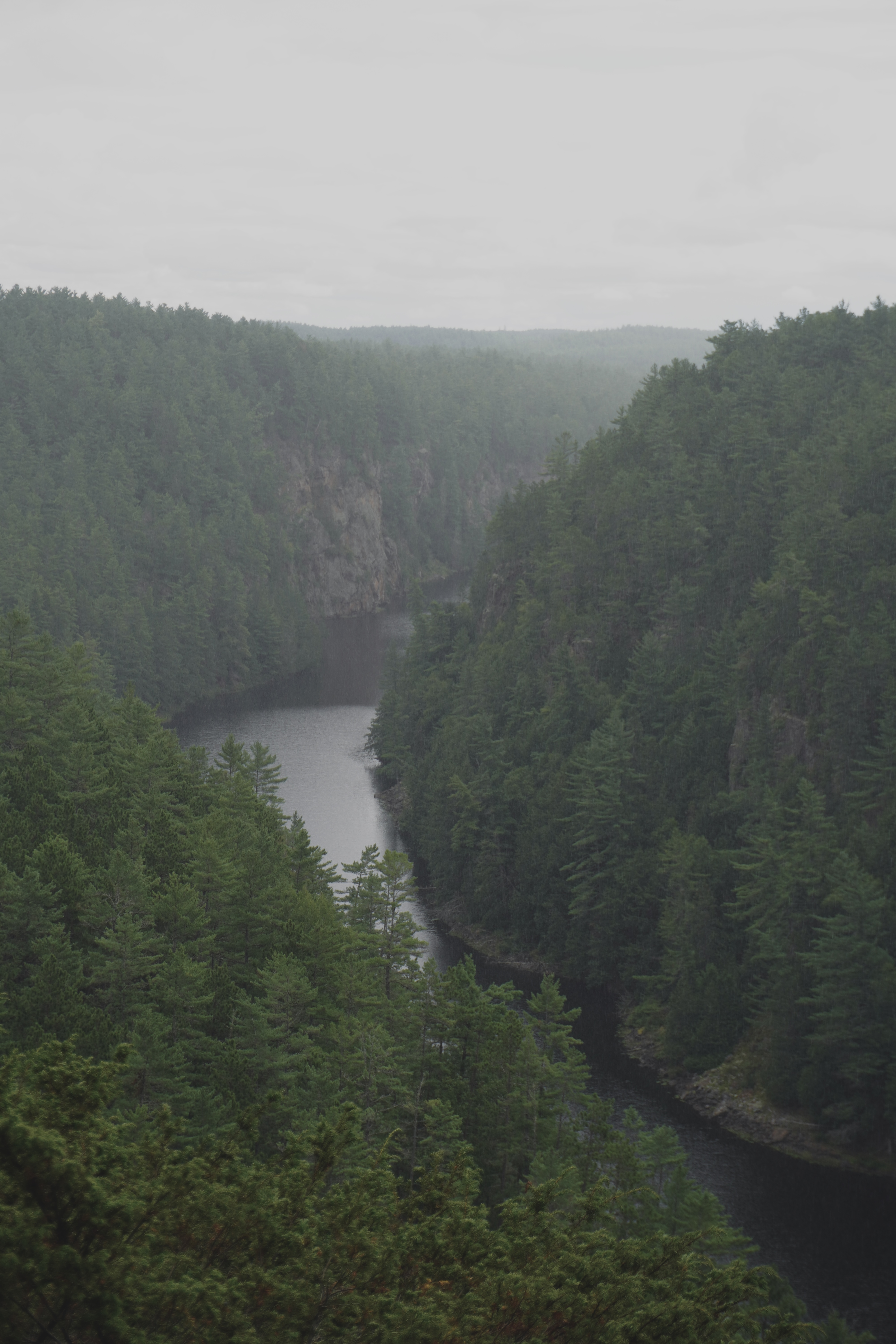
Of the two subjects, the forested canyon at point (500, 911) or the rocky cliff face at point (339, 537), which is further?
the rocky cliff face at point (339, 537)

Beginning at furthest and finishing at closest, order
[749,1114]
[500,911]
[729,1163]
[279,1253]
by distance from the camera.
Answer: [500,911], [749,1114], [729,1163], [279,1253]

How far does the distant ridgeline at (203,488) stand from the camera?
117m

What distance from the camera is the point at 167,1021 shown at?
33.2 metres

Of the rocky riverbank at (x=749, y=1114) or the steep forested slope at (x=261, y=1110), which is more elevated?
the steep forested slope at (x=261, y=1110)

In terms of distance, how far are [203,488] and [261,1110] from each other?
129m

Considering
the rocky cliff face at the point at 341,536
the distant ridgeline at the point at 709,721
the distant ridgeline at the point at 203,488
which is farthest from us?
the rocky cliff face at the point at 341,536

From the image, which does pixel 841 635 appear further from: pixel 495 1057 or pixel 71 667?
pixel 71 667

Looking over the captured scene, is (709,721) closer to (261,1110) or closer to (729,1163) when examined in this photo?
(729,1163)

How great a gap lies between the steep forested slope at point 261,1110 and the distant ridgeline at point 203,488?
51178 millimetres

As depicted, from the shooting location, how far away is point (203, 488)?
142 m

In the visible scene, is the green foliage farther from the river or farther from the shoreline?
the shoreline

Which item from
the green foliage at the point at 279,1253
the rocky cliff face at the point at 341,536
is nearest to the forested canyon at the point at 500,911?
the green foliage at the point at 279,1253

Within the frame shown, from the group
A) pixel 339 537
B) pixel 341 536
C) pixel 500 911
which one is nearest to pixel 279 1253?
pixel 500 911

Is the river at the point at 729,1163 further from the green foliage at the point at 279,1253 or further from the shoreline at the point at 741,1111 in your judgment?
the green foliage at the point at 279,1253
